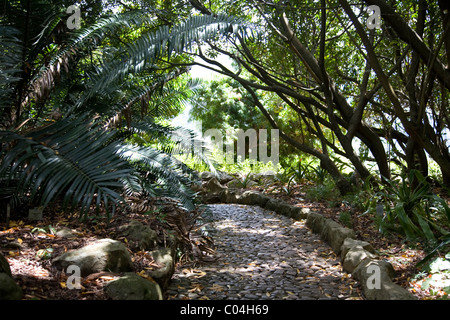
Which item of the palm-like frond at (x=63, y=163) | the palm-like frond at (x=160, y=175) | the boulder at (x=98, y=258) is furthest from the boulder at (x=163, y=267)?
the palm-like frond at (x=63, y=163)

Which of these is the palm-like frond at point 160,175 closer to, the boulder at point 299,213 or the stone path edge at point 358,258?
the stone path edge at point 358,258

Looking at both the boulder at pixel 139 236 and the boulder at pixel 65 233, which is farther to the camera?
the boulder at pixel 139 236

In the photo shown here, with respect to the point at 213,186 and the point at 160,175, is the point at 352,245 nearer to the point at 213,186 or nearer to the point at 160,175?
the point at 160,175

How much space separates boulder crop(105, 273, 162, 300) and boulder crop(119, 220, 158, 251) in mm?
797

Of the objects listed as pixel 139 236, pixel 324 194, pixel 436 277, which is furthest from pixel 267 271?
pixel 324 194

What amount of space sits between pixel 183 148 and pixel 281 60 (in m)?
3.16

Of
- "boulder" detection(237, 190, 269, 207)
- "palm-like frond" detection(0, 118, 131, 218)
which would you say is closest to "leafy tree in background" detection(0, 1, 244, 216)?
"palm-like frond" detection(0, 118, 131, 218)

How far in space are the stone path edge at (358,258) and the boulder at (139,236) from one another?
5.58 feet

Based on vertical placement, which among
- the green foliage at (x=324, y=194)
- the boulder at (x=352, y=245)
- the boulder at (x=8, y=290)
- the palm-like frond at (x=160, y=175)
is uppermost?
the palm-like frond at (x=160, y=175)

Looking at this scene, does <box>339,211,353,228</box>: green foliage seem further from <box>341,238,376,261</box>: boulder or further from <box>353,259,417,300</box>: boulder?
<box>353,259,417,300</box>: boulder

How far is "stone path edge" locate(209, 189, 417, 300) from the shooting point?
2740 mm

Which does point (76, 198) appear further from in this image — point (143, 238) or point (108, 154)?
point (143, 238)

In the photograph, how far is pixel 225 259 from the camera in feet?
13.5

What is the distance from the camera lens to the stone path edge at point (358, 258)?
8.99 ft
